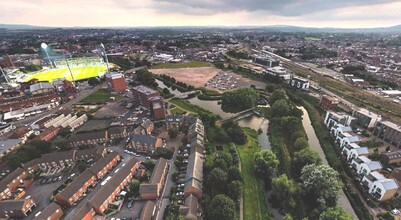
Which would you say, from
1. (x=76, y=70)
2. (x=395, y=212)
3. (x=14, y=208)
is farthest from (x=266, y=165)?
(x=76, y=70)

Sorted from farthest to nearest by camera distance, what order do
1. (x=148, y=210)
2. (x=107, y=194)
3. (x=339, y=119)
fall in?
(x=339, y=119), (x=107, y=194), (x=148, y=210)

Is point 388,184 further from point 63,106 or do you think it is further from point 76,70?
point 76,70

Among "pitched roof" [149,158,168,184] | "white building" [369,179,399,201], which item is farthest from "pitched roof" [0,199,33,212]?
"white building" [369,179,399,201]

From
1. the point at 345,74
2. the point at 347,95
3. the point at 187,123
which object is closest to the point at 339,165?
the point at 187,123

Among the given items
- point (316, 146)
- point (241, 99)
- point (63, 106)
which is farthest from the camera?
point (63, 106)

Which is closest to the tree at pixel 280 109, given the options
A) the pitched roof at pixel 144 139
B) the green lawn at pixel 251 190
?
the green lawn at pixel 251 190

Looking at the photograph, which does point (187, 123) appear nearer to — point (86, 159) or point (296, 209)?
point (86, 159)

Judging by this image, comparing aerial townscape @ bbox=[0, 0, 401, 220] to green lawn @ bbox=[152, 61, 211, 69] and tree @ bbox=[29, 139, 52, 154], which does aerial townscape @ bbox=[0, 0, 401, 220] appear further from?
green lawn @ bbox=[152, 61, 211, 69]
